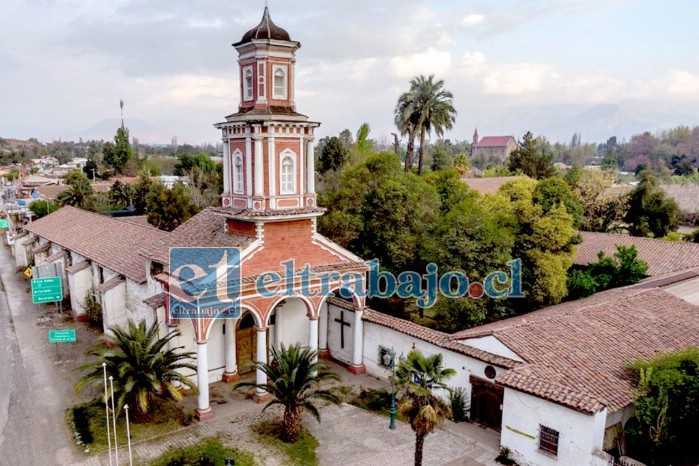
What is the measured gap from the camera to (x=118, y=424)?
58.1ft

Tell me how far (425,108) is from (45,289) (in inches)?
1102

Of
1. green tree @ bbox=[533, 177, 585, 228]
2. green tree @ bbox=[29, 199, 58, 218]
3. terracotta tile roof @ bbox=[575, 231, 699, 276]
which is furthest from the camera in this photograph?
green tree @ bbox=[29, 199, 58, 218]

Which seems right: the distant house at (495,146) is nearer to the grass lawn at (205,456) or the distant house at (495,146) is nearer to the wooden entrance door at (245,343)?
the wooden entrance door at (245,343)

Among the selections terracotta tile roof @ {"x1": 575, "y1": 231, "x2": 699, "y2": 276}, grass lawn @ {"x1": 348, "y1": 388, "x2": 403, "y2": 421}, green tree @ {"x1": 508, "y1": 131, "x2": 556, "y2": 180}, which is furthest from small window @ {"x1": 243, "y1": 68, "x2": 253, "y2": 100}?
green tree @ {"x1": 508, "y1": 131, "x2": 556, "y2": 180}

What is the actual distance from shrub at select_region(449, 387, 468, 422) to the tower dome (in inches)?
584

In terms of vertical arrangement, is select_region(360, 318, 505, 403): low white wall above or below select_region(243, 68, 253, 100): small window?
below

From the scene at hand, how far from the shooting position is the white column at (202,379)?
17.8 m

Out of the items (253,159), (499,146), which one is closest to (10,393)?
(253,159)

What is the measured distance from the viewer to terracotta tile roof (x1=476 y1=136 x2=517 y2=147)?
16762 cm

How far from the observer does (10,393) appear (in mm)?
20391

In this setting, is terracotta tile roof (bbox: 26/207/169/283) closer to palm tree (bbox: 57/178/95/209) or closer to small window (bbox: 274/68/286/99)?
small window (bbox: 274/68/286/99)

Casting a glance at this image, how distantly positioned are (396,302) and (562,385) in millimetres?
13589

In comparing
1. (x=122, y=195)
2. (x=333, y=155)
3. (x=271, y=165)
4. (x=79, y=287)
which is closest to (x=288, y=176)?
(x=271, y=165)

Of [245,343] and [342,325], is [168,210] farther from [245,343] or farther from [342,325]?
[342,325]
